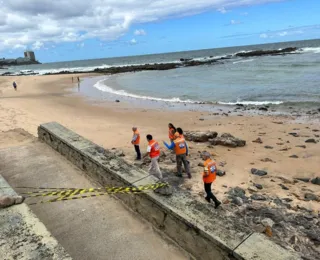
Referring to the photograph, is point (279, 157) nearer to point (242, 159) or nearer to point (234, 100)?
point (242, 159)

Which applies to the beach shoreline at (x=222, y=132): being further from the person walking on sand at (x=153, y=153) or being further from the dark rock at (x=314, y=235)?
the dark rock at (x=314, y=235)

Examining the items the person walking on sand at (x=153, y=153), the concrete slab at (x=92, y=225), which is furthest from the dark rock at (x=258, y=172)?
the concrete slab at (x=92, y=225)

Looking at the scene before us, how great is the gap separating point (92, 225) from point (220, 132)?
33.6 feet

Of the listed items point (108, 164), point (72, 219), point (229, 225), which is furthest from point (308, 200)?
point (72, 219)

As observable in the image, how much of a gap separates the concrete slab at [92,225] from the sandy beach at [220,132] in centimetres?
295

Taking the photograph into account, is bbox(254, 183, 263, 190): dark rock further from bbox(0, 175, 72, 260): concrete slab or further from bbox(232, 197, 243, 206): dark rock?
bbox(0, 175, 72, 260): concrete slab

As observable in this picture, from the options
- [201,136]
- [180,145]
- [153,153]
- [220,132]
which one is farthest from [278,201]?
[220,132]

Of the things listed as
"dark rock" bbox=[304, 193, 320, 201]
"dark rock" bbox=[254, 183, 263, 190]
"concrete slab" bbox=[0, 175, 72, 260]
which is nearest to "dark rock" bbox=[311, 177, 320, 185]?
"dark rock" bbox=[304, 193, 320, 201]

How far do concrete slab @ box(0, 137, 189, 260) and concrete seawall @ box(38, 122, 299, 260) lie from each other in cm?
24

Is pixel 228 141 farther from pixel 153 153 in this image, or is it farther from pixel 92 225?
pixel 92 225

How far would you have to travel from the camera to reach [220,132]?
1476cm

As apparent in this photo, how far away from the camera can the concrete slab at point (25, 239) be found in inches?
159

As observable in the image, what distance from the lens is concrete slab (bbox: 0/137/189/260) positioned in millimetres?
4895

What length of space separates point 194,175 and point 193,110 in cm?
1224
